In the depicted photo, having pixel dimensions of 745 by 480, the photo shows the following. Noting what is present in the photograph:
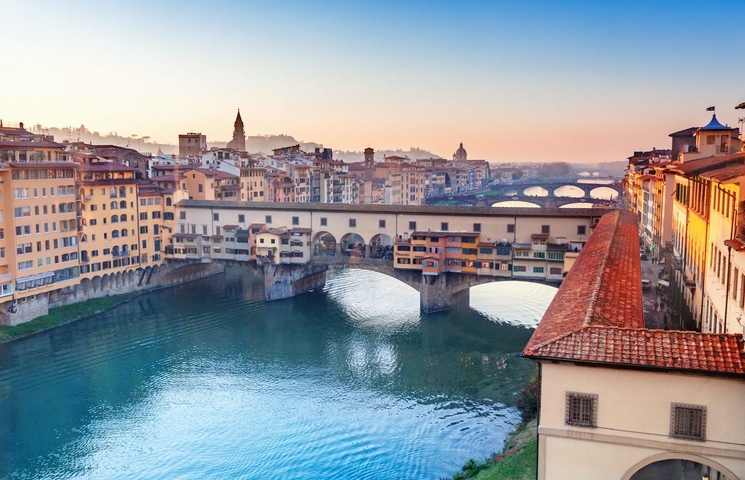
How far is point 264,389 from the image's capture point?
2297 cm

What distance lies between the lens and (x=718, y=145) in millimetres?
28406

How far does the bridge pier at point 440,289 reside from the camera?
32656 millimetres

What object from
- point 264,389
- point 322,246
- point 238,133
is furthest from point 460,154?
point 264,389

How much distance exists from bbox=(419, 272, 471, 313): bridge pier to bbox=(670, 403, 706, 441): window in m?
23.2

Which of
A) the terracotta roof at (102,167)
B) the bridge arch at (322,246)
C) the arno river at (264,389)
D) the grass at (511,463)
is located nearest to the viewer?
the grass at (511,463)

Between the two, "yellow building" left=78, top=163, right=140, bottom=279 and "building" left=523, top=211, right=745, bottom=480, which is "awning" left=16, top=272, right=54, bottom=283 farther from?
"building" left=523, top=211, right=745, bottom=480

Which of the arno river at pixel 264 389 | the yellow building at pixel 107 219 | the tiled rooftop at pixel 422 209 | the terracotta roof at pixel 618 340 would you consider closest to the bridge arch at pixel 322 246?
the tiled rooftop at pixel 422 209

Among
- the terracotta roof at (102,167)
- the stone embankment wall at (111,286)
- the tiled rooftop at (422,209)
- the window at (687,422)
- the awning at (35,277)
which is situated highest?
the terracotta roof at (102,167)

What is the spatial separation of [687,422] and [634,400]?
0.74m

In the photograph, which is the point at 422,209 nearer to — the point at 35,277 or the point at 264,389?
the point at 264,389

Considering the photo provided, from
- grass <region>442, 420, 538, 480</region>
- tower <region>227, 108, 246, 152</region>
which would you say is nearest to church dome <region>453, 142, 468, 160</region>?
tower <region>227, 108, 246, 152</region>

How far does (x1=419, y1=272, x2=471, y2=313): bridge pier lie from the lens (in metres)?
32.7

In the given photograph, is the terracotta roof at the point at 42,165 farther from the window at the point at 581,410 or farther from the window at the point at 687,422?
the window at the point at 687,422

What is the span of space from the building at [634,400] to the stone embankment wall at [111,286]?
2568 cm
